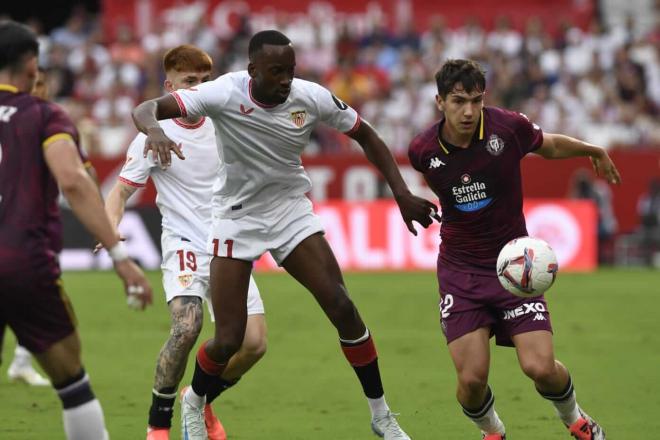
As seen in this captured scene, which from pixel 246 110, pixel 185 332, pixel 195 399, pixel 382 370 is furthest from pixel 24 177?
pixel 382 370

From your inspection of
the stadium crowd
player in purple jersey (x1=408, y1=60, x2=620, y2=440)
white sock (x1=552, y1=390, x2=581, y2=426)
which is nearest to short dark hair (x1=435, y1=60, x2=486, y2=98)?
player in purple jersey (x1=408, y1=60, x2=620, y2=440)

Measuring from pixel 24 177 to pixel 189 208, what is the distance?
265 centimetres

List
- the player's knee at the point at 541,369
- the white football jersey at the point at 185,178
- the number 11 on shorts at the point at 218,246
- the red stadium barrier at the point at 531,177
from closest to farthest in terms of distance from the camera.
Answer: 1. the player's knee at the point at 541,369
2. the number 11 on shorts at the point at 218,246
3. the white football jersey at the point at 185,178
4. the red stadium barrier at the point at 531,177

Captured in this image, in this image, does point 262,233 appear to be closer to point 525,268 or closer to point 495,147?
point 495,147

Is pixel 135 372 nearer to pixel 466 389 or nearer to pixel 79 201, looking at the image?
pixel 466 389

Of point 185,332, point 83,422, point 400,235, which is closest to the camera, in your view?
Result: point 83,422

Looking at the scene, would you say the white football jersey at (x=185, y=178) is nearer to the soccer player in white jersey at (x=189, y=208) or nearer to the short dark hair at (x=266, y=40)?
the soccer player in white jersey at (x=189, y=208)

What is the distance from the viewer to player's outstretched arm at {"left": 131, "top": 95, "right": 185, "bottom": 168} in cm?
682

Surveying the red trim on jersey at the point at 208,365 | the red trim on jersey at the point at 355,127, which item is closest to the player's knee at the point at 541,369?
the red trim on jersey at the point at 355,127

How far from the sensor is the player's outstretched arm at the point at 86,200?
5.72 metres

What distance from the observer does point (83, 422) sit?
5996 mm

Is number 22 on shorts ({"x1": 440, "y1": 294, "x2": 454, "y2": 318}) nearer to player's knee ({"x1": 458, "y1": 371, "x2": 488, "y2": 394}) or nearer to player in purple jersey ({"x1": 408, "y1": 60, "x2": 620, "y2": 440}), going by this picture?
player in purple jersey ({"x1": 408, "y1": 60, "x2": 620, "y2": 440})

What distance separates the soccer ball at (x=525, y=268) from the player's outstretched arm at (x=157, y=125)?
2046 millimetres

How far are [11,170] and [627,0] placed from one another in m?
26.2
